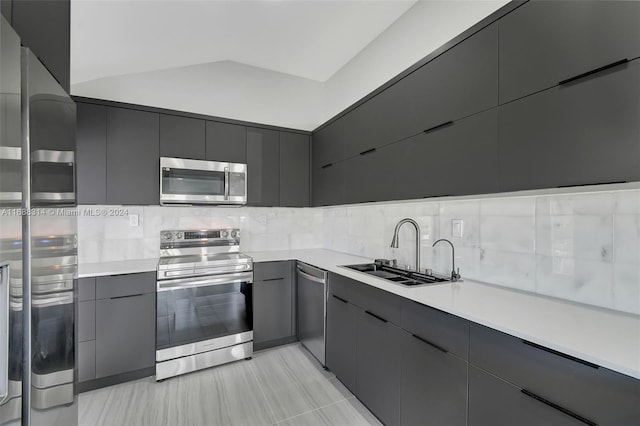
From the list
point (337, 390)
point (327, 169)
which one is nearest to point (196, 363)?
point (337, 390)

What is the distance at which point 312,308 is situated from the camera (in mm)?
2594

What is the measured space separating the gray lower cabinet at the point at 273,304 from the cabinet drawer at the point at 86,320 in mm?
1213

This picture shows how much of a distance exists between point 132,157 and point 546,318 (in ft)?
9.97

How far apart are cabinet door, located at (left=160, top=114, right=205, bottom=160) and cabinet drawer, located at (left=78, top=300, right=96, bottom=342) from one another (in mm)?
1338

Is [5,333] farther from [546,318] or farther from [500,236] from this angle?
[500,236]

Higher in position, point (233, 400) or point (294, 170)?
point (294, 170)

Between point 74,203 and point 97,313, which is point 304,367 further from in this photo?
point 74,203

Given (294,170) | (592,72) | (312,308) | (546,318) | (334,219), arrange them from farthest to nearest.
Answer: (334,219), (294,170), (312,308), (546,318), (592,72)

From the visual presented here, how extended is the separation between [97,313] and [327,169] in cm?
229

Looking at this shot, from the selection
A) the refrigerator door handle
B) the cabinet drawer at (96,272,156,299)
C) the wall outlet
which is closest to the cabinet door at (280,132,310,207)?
the cabinet drawer at (96,272,156,299)

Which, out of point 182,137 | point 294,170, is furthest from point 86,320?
point 294,170

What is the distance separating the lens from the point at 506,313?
1203 millimetres

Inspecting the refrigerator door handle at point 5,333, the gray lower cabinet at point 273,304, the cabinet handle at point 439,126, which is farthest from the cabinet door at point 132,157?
the cabinet handle at point 439,126

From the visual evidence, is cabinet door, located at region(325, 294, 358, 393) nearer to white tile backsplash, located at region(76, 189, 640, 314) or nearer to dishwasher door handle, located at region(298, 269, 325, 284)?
dishwasher door handle, located at region(298, 269, 325, 284)
